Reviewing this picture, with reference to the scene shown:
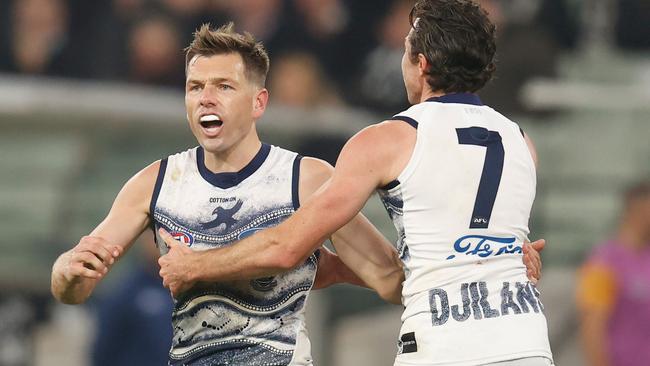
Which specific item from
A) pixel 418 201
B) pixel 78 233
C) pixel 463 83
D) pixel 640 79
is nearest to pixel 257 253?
pixel 418 201

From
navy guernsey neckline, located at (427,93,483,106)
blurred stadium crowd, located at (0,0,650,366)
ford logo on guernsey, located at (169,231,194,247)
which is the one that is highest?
blurred stadium crowd, located at (0,0,650,366)

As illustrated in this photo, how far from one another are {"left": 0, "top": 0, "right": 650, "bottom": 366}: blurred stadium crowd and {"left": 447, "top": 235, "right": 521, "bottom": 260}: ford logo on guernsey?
4.45 meters

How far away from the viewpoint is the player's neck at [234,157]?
538 cm

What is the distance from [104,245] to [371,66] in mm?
6272

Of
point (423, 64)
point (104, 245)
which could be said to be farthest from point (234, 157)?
point (423, 64)

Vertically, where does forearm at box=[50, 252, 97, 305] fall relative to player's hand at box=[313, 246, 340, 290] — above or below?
below

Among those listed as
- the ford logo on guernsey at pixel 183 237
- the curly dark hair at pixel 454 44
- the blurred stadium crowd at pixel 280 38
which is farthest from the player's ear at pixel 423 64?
the blurred stadium crowd at pixel 280 38

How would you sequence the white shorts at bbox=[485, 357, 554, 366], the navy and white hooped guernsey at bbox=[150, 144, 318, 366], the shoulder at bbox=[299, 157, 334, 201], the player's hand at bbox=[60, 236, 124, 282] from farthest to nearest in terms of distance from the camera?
the shoulder at bbox=[299, 157, 334, 201]
the navy and white hooped guernsey at bbox=[150, 144, 318, 366]
the player's hand at bbox=[60, 236, 124, 282]
the white shorts at bbox=[485, 357, 554, 366]

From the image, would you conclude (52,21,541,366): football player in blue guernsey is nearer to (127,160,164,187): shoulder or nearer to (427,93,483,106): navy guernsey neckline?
(127,160,164,187): shoulder

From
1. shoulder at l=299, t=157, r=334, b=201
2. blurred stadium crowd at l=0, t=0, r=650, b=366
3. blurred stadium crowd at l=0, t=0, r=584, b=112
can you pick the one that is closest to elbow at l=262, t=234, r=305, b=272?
shoulder at l=299, t=157, r=334, b=201

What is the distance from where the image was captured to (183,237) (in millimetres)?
5285

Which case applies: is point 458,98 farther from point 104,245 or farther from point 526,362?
point 104,245

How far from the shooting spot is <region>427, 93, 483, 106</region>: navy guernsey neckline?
5125 mm

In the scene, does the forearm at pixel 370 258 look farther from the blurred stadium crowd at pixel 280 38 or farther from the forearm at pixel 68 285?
the blurred stadium crowd at pixel 280 38
